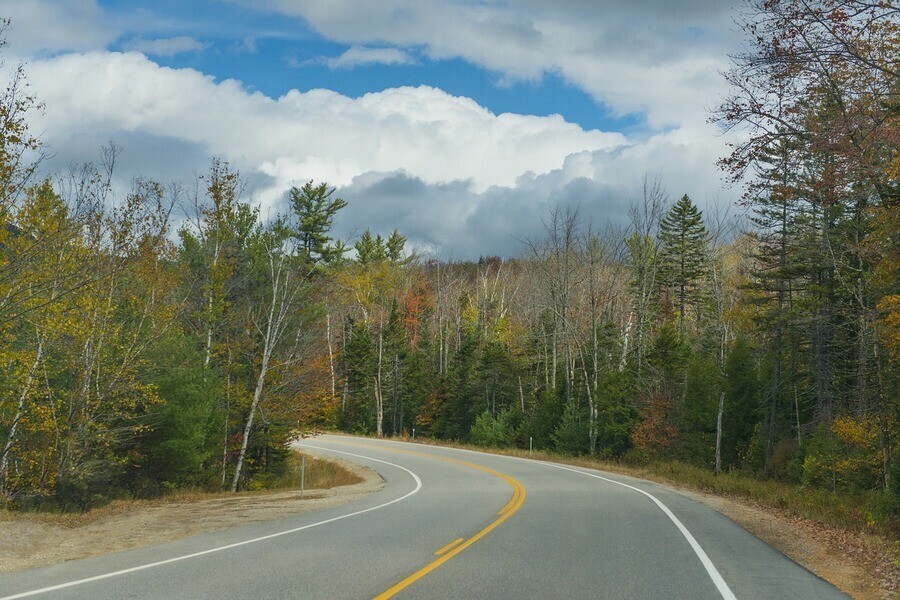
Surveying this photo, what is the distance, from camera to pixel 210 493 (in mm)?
23453

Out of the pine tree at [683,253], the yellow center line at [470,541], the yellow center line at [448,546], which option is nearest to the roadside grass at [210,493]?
the yellow center line at [470,541]

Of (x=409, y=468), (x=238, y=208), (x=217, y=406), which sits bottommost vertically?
(x=409, y=468)

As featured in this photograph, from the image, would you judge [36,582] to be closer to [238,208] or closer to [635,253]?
[238,208]

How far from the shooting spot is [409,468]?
99.3ft

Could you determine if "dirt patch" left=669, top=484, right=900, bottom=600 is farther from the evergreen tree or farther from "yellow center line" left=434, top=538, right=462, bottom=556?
the evergreen tree

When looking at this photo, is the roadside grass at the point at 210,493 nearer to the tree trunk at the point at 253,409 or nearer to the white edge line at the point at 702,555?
the tree trunk at the point at 253,409

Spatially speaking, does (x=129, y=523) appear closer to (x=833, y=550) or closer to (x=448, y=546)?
(x=448, y=546)

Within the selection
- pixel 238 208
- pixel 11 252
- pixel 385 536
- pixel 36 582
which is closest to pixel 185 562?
pixel 36 582

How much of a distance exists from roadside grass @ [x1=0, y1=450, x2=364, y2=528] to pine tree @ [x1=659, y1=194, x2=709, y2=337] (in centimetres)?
3774

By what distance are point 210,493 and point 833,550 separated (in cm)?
1874

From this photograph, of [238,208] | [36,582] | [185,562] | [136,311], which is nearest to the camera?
[36,582]

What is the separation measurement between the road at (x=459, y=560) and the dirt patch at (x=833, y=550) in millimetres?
355

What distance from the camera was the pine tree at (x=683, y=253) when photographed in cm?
6066

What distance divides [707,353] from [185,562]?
43.8 m
